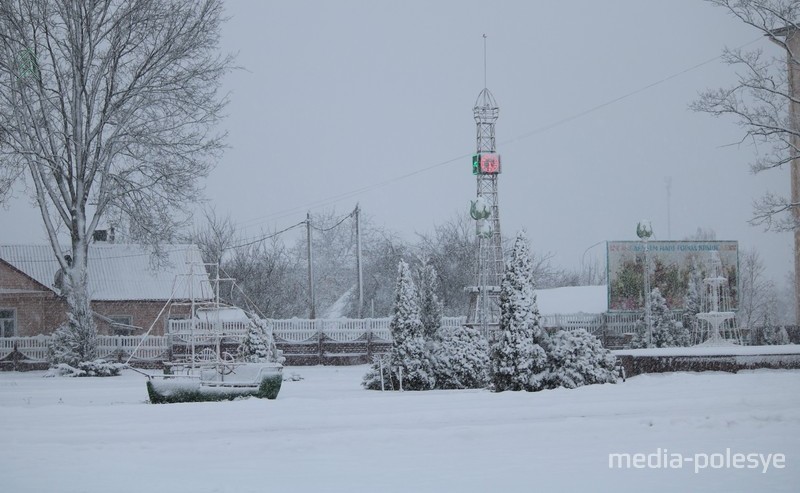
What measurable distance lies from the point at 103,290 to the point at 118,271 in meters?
1.72

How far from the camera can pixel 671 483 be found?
1023cm

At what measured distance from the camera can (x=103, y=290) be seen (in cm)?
4541

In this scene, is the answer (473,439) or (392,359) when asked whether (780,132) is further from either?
(473,439)

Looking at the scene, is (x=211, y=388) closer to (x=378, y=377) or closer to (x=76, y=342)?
(x=378, y=377)

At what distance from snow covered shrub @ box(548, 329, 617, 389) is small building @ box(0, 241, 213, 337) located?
22.0 metres

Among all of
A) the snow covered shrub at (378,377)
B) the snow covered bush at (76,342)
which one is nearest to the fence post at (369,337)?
the snow covered bush at (76,342)

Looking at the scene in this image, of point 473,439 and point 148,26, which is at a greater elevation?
point 148,26

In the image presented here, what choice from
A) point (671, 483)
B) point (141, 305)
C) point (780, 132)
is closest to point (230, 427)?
point (671, 483)

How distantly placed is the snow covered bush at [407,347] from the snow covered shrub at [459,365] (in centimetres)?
32

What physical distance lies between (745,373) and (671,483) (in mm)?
12602

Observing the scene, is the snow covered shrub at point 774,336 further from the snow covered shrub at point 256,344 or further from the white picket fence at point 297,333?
the snow covered shrub at point 256,344

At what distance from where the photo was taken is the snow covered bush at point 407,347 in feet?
82.4

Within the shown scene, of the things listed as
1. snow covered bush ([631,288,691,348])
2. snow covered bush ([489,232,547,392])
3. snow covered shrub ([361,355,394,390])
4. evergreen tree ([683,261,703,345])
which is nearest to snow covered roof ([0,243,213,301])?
snow covered bush ([631,288,691,348])

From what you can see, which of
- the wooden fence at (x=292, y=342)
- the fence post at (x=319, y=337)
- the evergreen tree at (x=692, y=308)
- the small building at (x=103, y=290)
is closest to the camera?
the evergreen tree at (x=692, y=308)
